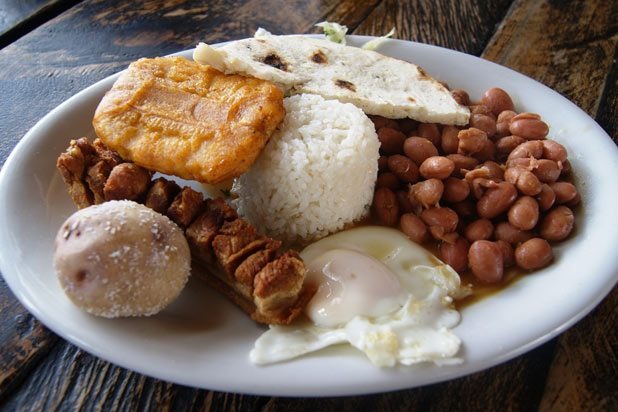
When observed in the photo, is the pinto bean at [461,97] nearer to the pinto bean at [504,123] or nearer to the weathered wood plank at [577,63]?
the pinto bean at [504,123]

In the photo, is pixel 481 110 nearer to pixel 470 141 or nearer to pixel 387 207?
pixel 470 141

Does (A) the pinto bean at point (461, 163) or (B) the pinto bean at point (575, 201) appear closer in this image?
(B) the pinto bean at point (575, 201)

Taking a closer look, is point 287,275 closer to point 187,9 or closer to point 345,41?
point 345,41

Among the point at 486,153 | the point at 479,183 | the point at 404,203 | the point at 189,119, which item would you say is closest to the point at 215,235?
the point at 189,119

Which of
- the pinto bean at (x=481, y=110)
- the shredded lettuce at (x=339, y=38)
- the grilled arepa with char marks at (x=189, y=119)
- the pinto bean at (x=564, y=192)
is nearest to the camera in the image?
the grilled arepa with char marks at (x=189, y=119)

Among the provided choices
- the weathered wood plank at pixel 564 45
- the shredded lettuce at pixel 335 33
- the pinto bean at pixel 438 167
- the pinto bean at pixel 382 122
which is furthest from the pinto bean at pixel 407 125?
the weathered wood plank at pixel 564 45

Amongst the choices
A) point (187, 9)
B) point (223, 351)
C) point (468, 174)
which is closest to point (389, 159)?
point (468, 174)
